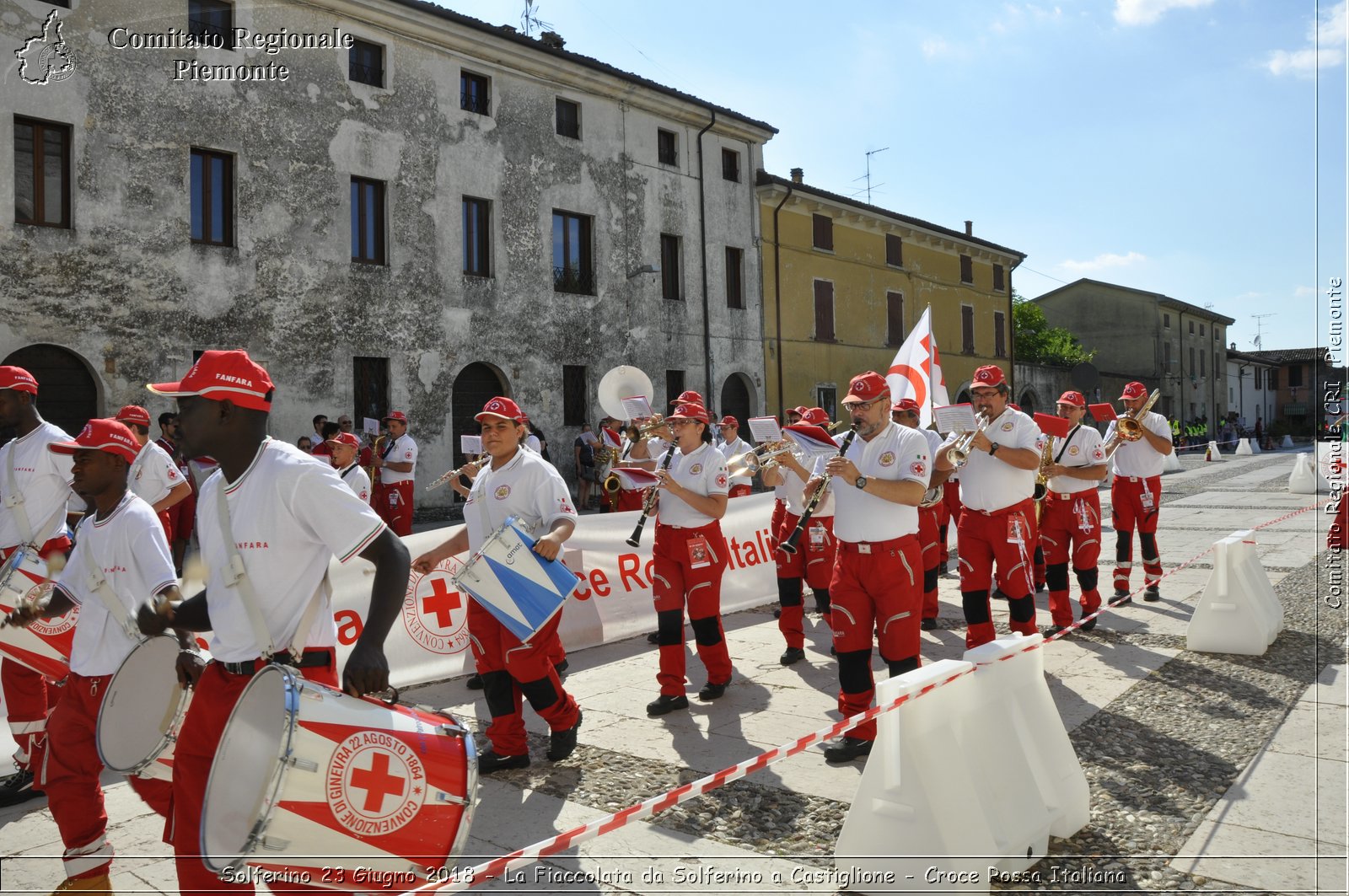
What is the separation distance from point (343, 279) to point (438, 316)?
2.29 metres

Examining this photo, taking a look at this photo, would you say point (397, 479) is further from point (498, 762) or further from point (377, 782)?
point (377, 782)

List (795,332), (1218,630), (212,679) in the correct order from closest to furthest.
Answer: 1. (212,679)
2. (1218,630)
3. (795,332)

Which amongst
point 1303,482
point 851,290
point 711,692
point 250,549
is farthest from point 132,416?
point 851,290

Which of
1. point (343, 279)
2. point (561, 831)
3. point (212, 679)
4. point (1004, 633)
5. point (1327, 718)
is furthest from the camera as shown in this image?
point (343, 279)

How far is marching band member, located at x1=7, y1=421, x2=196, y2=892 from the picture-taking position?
12.5ft

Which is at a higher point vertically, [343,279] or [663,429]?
[343,279]

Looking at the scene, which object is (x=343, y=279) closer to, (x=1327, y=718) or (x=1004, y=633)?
(x=1004, y=633)

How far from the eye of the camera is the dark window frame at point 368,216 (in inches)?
790

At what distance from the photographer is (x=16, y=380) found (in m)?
6.09

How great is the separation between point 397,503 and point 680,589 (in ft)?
27.1

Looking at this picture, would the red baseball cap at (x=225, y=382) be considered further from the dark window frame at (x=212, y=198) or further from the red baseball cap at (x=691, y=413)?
the dark window frame at (x=212, y=198)

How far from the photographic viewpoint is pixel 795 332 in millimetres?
30703

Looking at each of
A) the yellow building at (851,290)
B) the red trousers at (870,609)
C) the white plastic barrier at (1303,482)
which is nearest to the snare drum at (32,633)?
the red trousers at (870,609)

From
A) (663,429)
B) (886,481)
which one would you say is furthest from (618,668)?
(886,481)
